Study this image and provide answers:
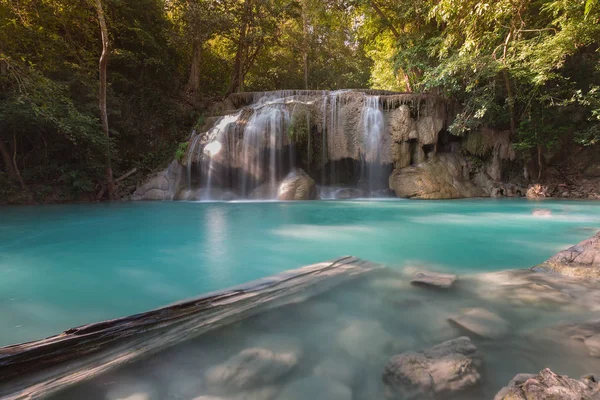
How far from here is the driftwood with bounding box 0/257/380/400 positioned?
4.35 ft

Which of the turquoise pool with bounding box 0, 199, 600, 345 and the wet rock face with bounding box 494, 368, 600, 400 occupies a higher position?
the wet rock face with bounding box 494, 368, 600, 400

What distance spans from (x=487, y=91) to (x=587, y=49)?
4.16 metres

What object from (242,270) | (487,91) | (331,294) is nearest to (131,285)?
(242,270)

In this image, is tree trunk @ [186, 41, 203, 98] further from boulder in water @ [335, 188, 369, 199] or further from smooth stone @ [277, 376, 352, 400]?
smooth stone @ [277, 376, 352, 400]

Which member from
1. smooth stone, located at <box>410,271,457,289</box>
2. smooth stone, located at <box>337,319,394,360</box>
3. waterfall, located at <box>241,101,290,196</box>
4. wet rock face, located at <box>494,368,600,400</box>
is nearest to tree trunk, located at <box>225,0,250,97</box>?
waterfall, located at <box>241,101,290,196</box>

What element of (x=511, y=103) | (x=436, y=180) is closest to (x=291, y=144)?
(x=436, y=180)

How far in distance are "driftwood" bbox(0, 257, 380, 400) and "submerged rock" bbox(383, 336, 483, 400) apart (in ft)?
3.14

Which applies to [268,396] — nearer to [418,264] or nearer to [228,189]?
[418,264]

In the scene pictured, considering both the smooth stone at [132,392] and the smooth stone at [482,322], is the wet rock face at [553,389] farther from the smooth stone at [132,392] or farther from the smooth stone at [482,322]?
the smooth stone at [132,392]

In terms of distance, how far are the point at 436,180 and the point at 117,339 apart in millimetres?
12008

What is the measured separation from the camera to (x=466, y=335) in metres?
1.86

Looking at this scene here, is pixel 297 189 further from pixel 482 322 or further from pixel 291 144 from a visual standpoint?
pixel 482 322

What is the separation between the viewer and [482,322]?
200cm

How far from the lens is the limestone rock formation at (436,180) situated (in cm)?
1172
